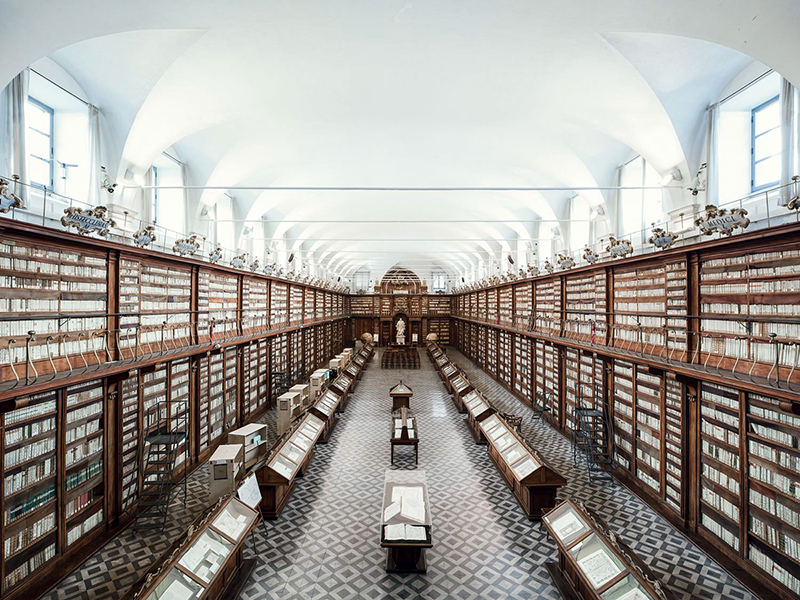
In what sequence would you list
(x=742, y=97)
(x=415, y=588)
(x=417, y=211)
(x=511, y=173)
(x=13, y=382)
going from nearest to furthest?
(x=13, y=382)
(x=415, y=588)
(x=742, y=97)
(x=511, y=173)
(x=417, y=211)

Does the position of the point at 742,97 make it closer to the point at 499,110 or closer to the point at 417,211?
the point at 499,110

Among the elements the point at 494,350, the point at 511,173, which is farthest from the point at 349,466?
the point at 494,350

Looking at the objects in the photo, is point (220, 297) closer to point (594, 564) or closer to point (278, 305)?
point (278, 305)

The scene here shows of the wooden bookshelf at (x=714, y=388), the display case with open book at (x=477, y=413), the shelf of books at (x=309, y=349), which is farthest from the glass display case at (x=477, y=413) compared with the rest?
Answer: the shelf of books at (x=309, y=349)

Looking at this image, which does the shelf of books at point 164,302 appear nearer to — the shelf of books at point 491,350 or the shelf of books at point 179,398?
the shelf of books at point 179,398

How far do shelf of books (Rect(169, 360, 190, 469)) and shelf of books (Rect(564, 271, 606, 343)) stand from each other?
912 cm

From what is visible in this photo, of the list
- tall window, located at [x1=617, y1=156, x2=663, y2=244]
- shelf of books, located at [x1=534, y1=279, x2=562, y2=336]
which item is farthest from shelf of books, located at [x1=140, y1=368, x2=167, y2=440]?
tall window, located at [x1=617, y1=156, x2=663, y2=244]

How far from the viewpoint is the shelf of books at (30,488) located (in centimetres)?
480

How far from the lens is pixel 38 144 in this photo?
21.2 feet

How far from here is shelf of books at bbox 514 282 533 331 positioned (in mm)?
15316

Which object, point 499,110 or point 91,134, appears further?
point 499,110

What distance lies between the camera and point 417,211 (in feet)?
65.4

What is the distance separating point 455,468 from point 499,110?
8156 millimetres

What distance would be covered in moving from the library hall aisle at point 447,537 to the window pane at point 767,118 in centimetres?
665
